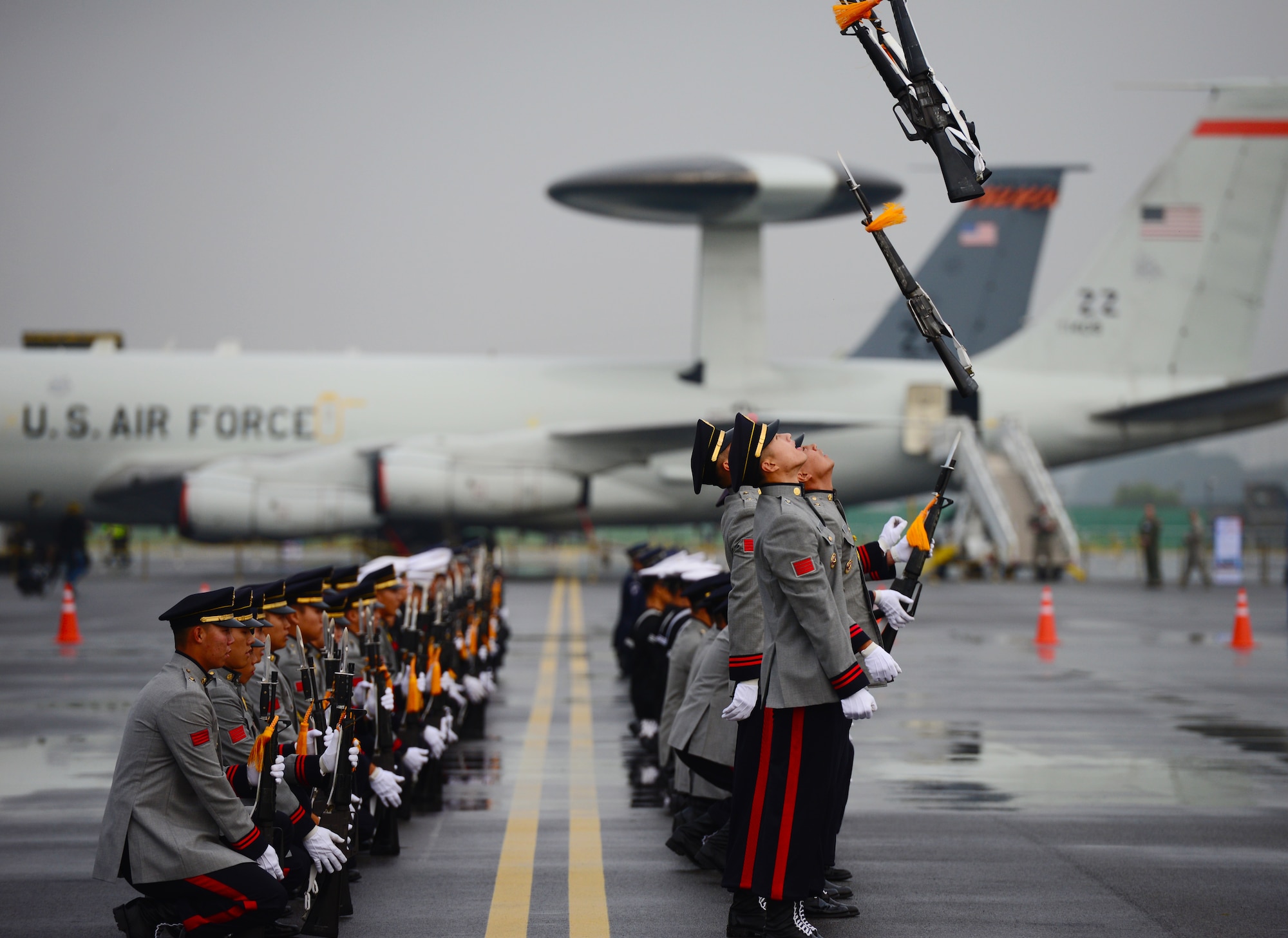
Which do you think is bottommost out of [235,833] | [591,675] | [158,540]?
[158,540]

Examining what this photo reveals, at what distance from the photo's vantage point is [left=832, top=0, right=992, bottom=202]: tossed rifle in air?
5742 millimetres

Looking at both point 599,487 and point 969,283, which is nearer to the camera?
point 599,487

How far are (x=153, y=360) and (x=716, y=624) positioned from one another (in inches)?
922

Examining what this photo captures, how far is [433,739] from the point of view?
264 inches

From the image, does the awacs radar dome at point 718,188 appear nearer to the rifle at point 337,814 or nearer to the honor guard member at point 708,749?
the honor guard member at point 708,749

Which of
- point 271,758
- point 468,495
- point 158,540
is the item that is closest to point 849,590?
point 271,758

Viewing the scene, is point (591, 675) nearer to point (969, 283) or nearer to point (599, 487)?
point (599, 487)

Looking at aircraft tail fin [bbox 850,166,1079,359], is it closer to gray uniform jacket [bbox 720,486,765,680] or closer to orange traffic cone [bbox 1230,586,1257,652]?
orange traffic cone [bbox 1230,586,1257,652]

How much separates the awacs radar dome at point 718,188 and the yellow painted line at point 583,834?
1583 centimetres

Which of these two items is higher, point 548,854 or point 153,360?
point 153,360

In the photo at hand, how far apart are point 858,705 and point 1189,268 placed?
2802 centimetres

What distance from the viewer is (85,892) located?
552cm

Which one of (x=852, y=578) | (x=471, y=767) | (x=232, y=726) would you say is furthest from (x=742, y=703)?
(x=471, y=767)

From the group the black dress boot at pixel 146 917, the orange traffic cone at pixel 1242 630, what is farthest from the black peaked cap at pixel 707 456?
the orange traffic cone at pixel 1242 630
